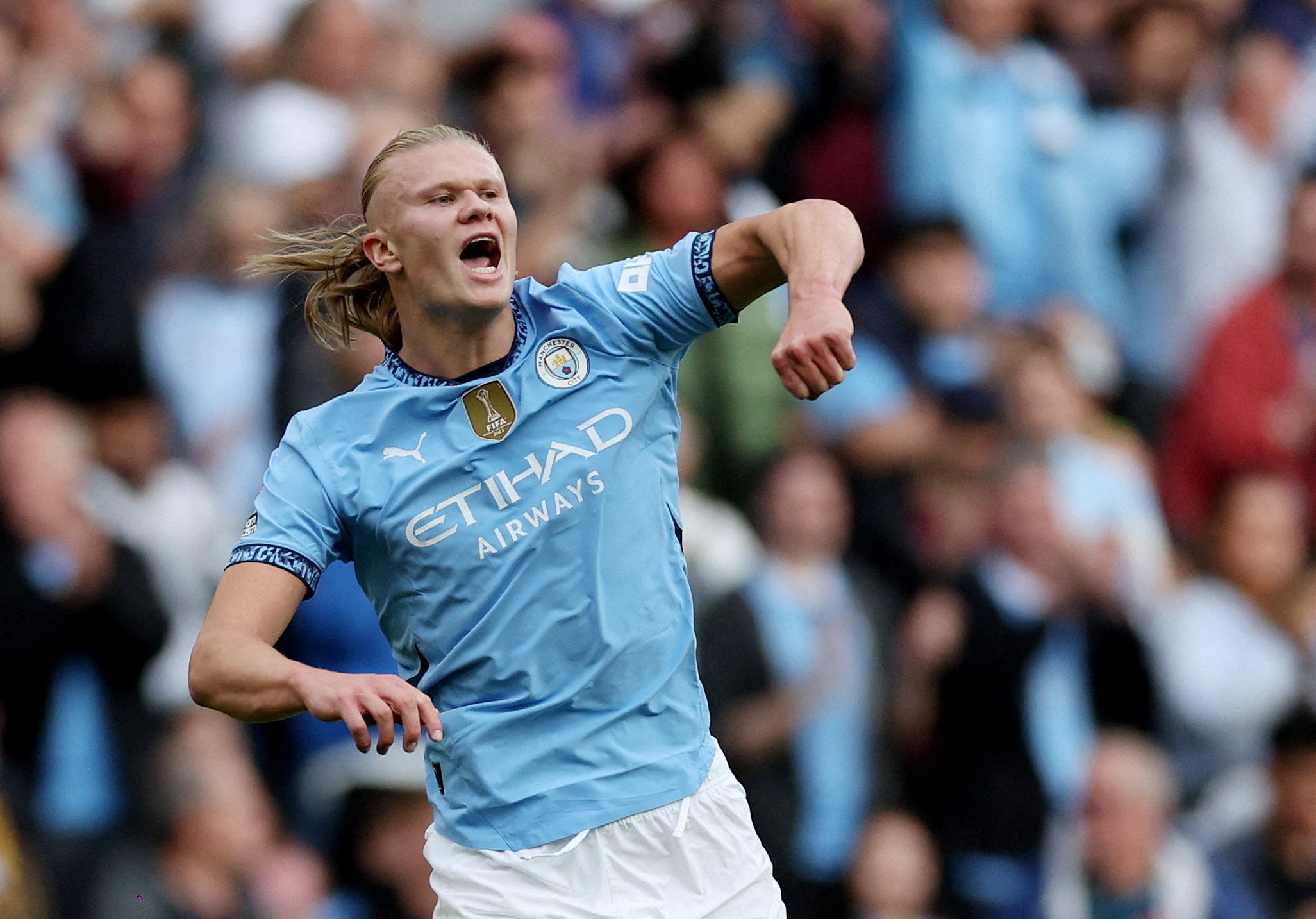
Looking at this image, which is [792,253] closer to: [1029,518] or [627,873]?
[627,873]

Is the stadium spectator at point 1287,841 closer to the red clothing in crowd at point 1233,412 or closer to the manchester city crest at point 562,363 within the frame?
the red clothing in crowd at point 1233,412

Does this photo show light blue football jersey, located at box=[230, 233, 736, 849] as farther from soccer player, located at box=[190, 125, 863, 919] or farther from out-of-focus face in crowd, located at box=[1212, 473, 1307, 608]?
out-of-focus face in crowd, located at box=[1212, 473, 1307, 608]

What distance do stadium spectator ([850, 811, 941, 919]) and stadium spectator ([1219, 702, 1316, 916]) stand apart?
1.50 metres

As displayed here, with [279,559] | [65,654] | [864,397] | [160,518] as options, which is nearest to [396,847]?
[65,654]

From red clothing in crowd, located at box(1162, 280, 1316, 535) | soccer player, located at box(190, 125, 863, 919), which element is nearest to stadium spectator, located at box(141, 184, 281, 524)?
soccer player, located at box(190, 125, 863, 919)

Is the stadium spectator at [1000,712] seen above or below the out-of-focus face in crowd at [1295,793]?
above

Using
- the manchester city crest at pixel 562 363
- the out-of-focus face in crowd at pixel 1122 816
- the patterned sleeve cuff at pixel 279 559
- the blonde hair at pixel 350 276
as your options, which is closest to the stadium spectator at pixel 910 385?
the out-of-focus face in crowd at pixel 1122 816

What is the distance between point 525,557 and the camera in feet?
13.0

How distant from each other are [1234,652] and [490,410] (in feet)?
18.8

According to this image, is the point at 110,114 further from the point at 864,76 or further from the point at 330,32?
the point at 864,76

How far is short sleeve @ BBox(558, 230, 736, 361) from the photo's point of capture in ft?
13.5

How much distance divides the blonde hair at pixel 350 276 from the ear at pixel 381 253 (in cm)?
5

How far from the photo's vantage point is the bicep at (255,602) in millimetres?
3656

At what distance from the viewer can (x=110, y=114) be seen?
7.49m
